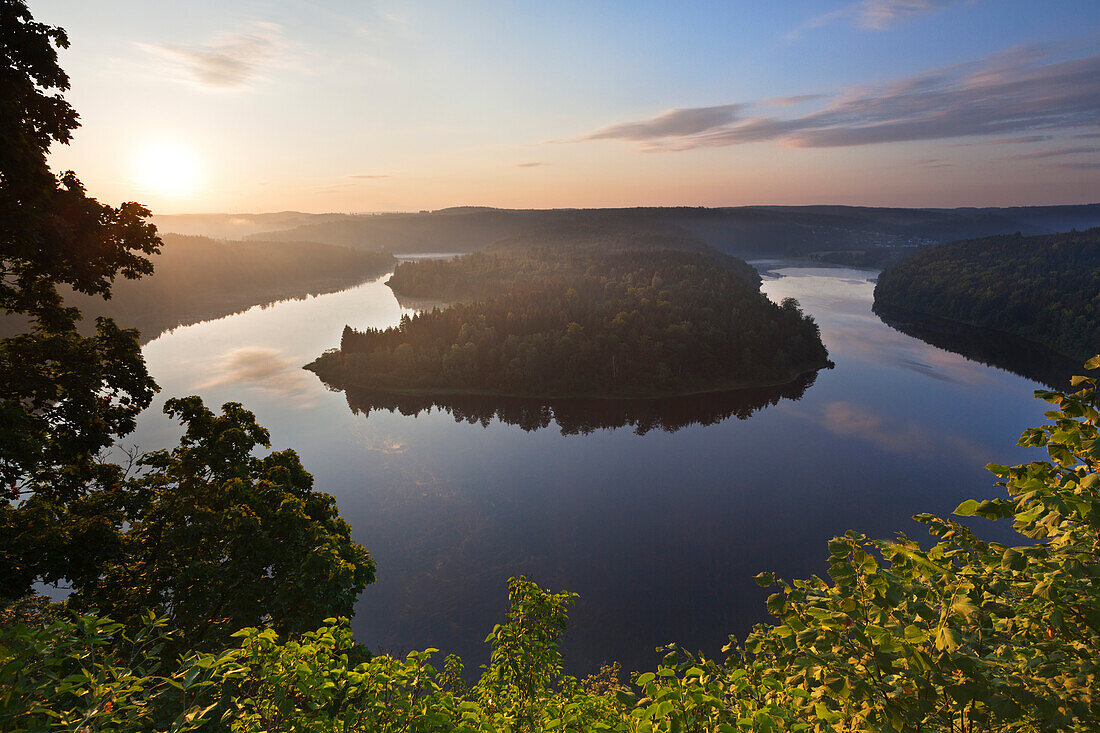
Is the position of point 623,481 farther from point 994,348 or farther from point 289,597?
point 994,348

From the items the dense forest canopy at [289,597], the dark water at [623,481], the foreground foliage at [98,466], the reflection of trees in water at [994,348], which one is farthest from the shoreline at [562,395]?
the foreground foliage at [98,466]

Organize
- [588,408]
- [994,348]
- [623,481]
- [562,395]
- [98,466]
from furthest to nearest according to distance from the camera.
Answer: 1. [994,348]
2. [562,395]
3. [588,408]
4. [623,481]
5. [98,466]

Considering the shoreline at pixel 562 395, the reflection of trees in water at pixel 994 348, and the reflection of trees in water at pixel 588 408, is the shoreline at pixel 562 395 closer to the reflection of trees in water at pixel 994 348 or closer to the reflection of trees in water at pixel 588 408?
the reflection of trees in water at pixel 588 408

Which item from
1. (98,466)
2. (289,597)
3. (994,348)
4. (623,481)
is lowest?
(623,481)

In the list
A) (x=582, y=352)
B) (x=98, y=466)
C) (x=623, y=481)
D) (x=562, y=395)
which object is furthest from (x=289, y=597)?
(x=582, y=352)

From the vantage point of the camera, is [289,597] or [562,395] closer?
[289,597]

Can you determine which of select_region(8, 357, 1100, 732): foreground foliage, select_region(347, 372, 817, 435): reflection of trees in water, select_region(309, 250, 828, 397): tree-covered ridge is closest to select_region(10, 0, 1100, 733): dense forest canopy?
select_region(8, 357, 1100, 732): foreground foliage

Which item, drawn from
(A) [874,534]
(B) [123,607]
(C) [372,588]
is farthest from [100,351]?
(A) [874,534]
